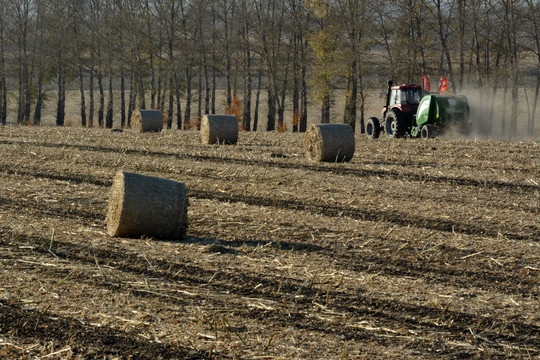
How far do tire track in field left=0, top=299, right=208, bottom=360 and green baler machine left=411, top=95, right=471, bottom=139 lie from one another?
1844 centimetres

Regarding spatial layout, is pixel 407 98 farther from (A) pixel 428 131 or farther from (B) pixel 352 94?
(B) pixel 352 94

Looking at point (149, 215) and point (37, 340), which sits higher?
point (149, 215)

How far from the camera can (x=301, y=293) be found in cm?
627

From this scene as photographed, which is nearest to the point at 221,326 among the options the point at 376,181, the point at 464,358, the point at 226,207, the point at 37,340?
the point at 37,340

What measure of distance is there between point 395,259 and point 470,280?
97cm

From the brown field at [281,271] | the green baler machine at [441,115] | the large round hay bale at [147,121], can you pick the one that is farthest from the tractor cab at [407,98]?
the brown field at [281,271]

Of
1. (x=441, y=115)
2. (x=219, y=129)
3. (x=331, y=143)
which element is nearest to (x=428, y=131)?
(x=441, y=115)

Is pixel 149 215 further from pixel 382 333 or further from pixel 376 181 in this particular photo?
pixel 376 181

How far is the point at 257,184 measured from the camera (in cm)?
1277

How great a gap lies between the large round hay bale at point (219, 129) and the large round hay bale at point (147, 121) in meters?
5.67

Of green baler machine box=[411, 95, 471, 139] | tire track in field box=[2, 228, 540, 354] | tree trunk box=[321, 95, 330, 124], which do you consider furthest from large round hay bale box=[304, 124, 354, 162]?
tree trunk box=[321, 95, 330, 124]

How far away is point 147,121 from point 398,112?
9.52 m

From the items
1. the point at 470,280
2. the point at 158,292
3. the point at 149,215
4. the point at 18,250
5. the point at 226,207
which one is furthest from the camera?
the point at 226,207

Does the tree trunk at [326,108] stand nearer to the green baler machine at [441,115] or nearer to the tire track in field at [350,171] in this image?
the green baler machine at [441,115]
